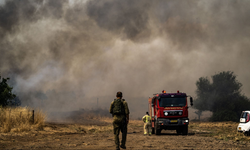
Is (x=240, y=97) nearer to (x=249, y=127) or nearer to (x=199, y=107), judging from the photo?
(x=199, y=107)

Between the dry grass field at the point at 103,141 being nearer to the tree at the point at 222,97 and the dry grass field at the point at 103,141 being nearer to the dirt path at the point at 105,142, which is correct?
the dirt path at the point at 105,142

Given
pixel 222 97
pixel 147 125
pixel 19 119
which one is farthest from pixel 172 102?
pixel 222 97

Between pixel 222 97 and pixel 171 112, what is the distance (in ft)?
190

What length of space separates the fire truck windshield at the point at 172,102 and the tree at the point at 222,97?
5235 centimetres

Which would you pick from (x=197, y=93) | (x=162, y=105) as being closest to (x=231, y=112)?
(x=197, y=93)

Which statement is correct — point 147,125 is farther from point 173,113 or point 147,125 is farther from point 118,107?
point 118,107

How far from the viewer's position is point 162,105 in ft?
73.3

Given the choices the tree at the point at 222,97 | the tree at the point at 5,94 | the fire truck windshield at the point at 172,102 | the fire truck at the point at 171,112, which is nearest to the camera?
the fire truck at the point at 171,112

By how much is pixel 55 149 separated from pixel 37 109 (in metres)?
13.3

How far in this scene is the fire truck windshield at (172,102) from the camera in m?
22.4

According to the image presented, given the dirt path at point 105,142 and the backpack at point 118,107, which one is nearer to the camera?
the backpack at point 118,107

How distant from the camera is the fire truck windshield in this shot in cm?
2236

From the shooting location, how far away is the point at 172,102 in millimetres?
22438

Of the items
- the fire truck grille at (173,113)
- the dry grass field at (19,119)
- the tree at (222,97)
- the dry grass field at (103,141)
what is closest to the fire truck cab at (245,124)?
the dry grass field at (103,141)
